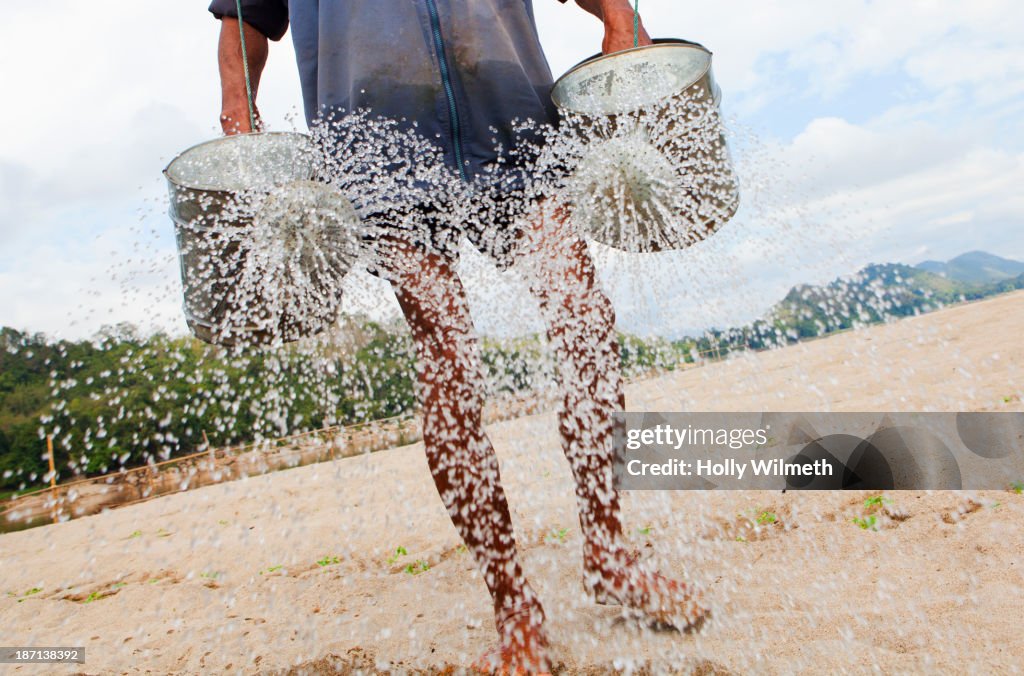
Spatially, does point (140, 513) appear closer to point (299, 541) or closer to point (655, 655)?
point (299, 541)

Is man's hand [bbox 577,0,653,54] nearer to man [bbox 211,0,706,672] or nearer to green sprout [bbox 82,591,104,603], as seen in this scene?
man [bbox 211,0,706,672]

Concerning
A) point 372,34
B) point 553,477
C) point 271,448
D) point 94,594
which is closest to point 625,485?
point 553,477

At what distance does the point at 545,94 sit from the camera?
70.2 inches

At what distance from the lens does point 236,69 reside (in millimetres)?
1938

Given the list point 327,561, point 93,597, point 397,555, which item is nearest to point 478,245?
point 397,555

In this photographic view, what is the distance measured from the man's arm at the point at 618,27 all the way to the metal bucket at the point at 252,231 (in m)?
0.91

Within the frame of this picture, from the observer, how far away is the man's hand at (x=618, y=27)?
1.78m

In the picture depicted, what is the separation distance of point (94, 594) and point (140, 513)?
4.23m

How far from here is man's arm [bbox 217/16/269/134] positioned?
1873mm

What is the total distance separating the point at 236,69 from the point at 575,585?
198 cm

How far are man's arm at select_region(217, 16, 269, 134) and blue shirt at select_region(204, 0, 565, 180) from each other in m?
0.36

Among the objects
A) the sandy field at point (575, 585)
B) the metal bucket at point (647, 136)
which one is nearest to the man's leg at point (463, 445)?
the sandy field at point (575, 585)

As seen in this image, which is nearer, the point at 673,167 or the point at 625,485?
the point at 673,167

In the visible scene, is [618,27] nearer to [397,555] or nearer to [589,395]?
[589,395]
